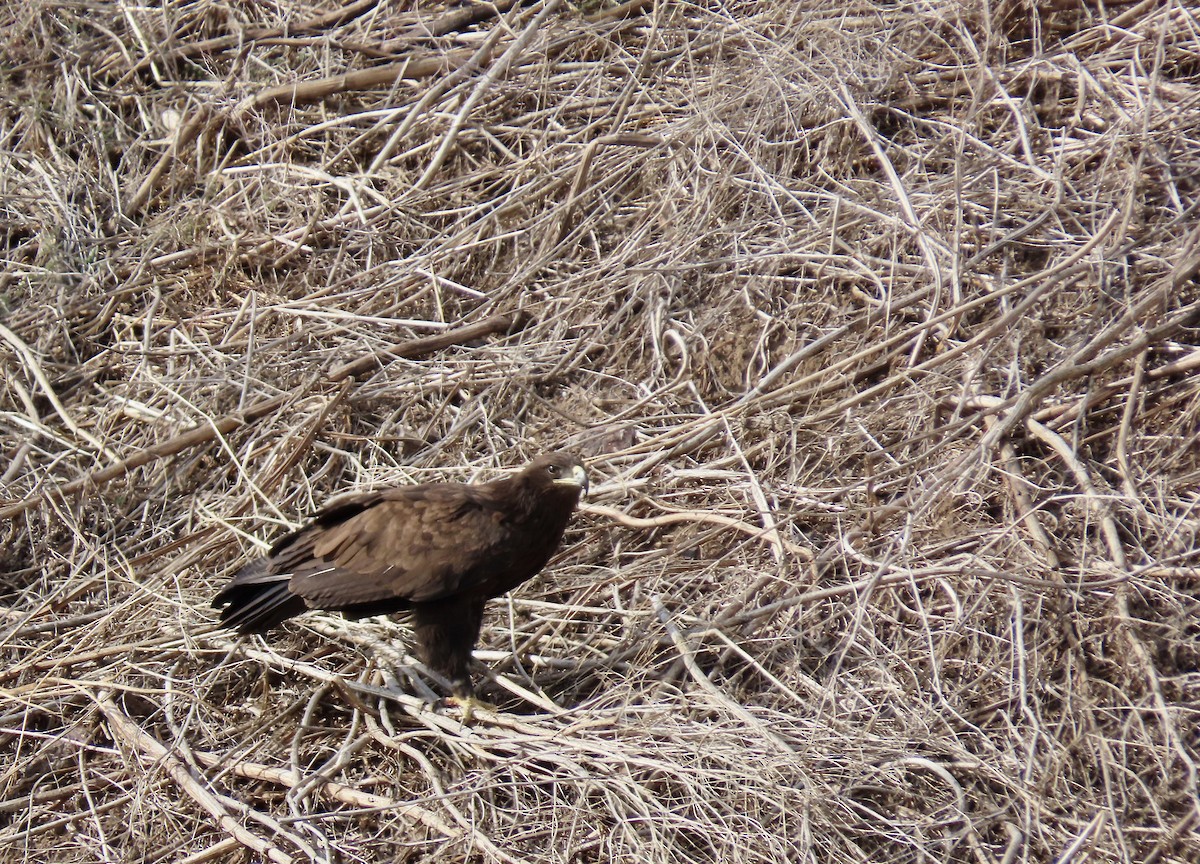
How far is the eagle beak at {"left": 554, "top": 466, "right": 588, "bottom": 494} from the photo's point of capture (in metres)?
4.57

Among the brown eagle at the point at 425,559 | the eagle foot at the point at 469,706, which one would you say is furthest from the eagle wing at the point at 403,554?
the eagle foot at the point at 469,706

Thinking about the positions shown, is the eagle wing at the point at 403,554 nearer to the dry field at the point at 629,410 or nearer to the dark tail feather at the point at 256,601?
the dark tail feather at the point at 256,601

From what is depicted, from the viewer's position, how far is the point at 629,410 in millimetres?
5344

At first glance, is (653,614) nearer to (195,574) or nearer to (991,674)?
(991,674)

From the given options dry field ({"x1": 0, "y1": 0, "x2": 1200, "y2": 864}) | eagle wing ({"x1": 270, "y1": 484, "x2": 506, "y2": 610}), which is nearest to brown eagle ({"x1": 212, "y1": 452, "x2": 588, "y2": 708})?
eagle wing ({"x1": 270, "y1": 484, "x2": 506, "y2": 610})

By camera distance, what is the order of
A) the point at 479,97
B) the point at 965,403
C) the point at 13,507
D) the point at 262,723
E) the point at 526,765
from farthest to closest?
the point at 479,97 < the point at 13,507 < the point at 965,403 < the point at 262,723 < the point at 526,765

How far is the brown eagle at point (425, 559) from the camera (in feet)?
14.4

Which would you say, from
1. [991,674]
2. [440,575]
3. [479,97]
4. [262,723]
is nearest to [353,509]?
[440,575]

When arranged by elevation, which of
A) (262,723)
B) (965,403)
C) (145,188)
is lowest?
(262,723)

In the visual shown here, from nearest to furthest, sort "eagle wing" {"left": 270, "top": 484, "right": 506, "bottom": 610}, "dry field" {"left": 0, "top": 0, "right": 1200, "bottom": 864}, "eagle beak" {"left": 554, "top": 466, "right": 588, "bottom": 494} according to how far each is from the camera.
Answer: "dry field" {"left": 0, "top": 0, "right": 1200, "bottom": 864}, "eagle wing" {"left": 270, "top": 484, "right": 506, "bottom": 610}, "eagle beak" {"left": 554, "top": 466, "right": 588, "bottom": 494}

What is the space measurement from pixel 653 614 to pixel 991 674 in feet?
3.90

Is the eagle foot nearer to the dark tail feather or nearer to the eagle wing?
the eagle wing

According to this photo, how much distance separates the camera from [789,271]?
229 inches

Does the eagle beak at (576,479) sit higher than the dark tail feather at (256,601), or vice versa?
the eagle beak at (576,479)
